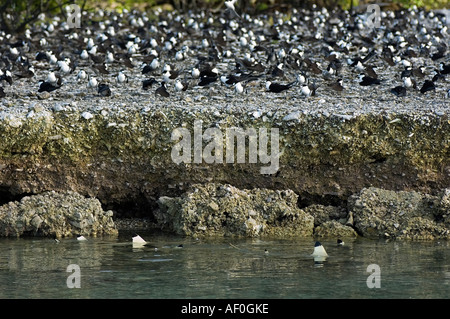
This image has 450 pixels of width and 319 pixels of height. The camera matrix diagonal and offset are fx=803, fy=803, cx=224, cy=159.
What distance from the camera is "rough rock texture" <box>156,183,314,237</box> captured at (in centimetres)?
1063

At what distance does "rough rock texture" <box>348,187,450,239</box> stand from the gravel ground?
1558mm

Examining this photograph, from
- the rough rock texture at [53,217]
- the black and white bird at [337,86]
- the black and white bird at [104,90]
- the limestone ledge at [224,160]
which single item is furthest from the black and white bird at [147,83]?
the rough rock texture at [53,217]

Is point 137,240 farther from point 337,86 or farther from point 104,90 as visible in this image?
point 337,86

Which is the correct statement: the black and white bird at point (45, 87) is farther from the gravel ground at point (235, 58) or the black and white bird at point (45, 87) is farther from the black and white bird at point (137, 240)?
the black and white bird at point (137, 240)

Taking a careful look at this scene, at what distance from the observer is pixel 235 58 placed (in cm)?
1661

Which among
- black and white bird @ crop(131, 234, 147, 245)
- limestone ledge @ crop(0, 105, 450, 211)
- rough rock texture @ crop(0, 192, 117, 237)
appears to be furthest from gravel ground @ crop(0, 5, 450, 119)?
black and white bird @ crop(131, 234, 147, 245)

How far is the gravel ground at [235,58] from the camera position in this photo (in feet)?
41.0

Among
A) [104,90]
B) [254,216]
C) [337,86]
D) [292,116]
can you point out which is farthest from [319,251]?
[104,90]

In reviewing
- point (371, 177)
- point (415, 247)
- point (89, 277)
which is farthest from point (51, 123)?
point (415, 247)

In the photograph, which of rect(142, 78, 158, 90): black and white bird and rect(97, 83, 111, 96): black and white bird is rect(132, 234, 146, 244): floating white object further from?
rect(142, 78, 158, 90): black and white bird

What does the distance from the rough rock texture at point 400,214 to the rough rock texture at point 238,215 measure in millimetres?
711

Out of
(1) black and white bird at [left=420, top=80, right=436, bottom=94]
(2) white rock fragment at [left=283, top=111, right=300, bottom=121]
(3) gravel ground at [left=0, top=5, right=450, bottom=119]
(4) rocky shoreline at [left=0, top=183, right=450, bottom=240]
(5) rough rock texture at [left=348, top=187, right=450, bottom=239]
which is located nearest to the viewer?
(5) rough rock texture at [left=348, top=187, right=450, bottom=239]

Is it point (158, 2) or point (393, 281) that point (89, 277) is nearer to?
point (393, 281)
